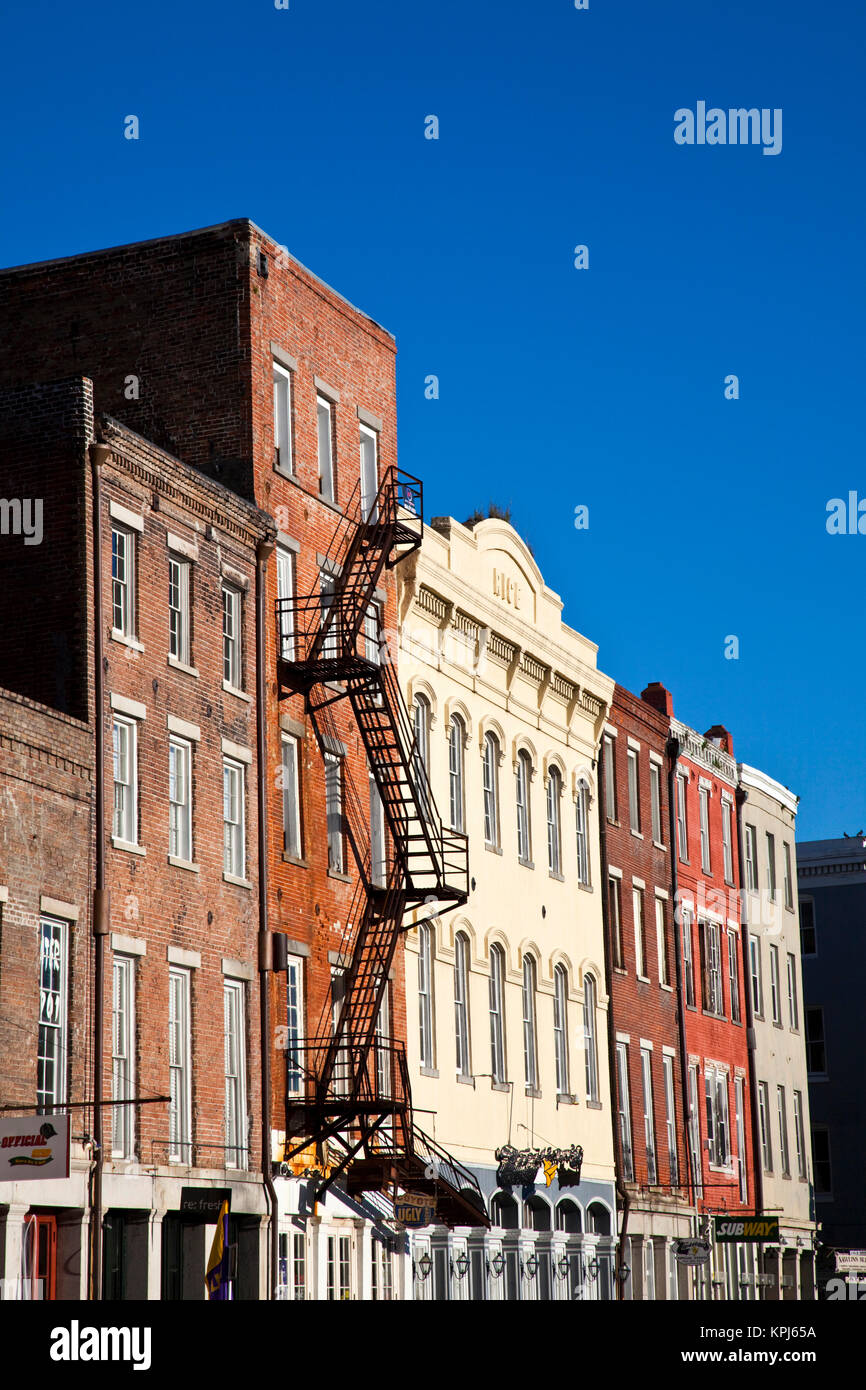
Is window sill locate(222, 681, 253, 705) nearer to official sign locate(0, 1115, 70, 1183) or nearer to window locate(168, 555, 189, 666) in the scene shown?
window locate(168, 555, 189, 666)

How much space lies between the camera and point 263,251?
109 ft

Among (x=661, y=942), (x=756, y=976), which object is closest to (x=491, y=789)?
(x=661, y=942)

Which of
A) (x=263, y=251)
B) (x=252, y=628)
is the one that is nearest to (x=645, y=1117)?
(x=252, y=628)

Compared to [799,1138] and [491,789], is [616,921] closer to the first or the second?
[491,789]

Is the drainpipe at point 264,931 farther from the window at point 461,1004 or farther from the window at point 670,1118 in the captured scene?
the window at point 670,1118

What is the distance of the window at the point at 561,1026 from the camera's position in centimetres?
4097

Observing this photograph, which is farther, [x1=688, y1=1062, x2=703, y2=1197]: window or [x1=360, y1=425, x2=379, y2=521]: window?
[x1=688, y1=1062, x2=703, y2=1197]: window

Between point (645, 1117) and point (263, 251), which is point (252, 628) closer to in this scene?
point (263, 251)

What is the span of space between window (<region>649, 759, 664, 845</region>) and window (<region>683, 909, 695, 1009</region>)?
2.41 meters

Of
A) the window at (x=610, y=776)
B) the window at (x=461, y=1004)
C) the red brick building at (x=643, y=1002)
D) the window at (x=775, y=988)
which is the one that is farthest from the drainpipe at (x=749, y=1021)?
the window at (x=461, y=1004)

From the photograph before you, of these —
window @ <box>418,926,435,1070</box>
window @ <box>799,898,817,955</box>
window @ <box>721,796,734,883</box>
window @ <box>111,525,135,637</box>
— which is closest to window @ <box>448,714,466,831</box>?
window @ <box>418,926,435,1070</box>

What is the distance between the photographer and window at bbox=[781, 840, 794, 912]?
5788 centimetres

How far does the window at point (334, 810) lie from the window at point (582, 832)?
36.1 feet

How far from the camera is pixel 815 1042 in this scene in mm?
63594
